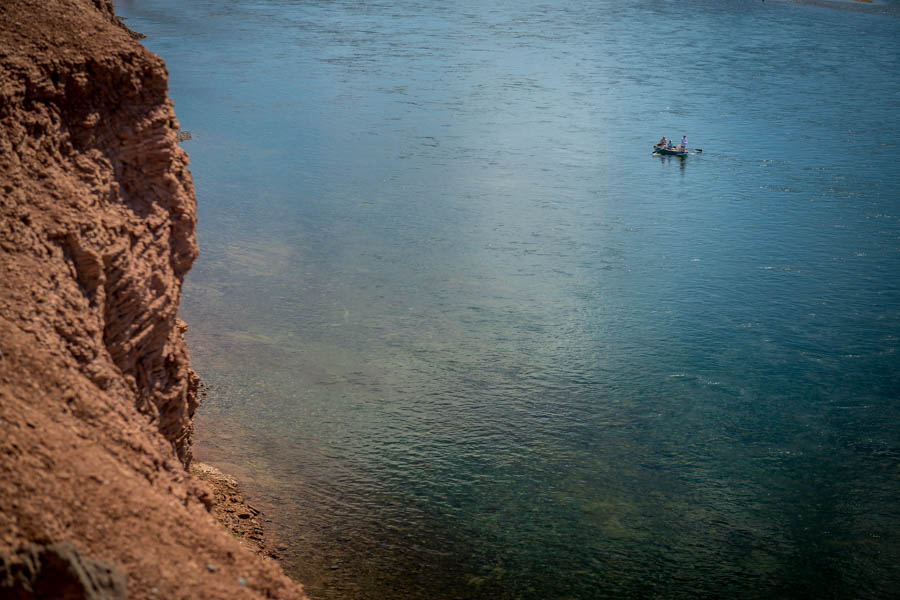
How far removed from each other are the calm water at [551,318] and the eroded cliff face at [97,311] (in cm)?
920

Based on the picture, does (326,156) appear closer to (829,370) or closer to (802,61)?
(829,370)

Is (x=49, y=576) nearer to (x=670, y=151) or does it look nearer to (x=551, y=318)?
(x=551, y=318)

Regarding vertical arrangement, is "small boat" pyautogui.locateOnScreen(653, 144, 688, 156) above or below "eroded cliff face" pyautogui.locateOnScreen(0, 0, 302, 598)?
below

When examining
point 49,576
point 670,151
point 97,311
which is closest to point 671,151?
point 670,151

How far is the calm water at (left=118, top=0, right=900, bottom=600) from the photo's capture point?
24.1m

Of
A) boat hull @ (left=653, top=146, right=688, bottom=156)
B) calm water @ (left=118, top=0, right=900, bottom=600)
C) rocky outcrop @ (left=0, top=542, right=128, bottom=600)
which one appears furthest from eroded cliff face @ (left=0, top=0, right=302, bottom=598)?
boat hull @ (left=653, top=146, right=688, bottom=156)

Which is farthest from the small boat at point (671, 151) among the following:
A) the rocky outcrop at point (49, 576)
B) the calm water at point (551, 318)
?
the rocky outcrop at point (49, 576)

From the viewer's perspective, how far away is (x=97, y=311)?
11.7 m

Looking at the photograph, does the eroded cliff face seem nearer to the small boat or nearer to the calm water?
the calm water

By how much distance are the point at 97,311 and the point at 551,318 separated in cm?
2878

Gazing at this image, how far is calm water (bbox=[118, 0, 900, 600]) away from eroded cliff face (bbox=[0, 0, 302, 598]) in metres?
9.20

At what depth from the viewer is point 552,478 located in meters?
27.3

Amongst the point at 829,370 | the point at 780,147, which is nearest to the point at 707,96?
the point at 780,147

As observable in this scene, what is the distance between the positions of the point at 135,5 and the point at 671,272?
73755 mm
